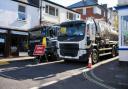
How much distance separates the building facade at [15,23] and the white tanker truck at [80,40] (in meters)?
7.94

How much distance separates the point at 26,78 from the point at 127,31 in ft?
22.1

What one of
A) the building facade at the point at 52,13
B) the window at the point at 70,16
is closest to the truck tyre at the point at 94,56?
the building facade at the point at 52,13

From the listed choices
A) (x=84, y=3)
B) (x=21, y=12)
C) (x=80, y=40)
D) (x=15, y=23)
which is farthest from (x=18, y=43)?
(x=84, y=3)

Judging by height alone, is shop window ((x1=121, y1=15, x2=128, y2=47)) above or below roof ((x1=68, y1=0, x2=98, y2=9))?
below

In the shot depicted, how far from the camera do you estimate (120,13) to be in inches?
593

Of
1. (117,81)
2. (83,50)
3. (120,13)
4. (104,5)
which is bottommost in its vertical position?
(117,81)

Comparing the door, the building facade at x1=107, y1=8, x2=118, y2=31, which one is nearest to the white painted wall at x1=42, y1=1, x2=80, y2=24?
the building facade at x1=107, y1=8, x2=118, y2=31

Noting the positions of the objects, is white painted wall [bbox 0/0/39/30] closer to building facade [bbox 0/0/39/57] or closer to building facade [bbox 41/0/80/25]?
building facade [bbox 0/0/39/57]

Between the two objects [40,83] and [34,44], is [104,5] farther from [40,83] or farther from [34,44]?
[40,83]

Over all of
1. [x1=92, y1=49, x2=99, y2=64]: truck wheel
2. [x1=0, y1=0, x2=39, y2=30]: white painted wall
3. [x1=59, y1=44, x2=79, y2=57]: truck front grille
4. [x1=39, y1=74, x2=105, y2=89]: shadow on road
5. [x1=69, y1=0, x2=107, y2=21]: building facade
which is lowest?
[x1=39, y1=74, x2=105, y2=89]: shadow on road

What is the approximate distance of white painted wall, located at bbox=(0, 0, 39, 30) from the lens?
24.4 m

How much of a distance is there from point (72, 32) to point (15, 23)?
9747 mm

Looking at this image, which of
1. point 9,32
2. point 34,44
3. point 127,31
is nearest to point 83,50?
point 127,31

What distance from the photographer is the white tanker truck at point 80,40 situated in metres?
17.4
